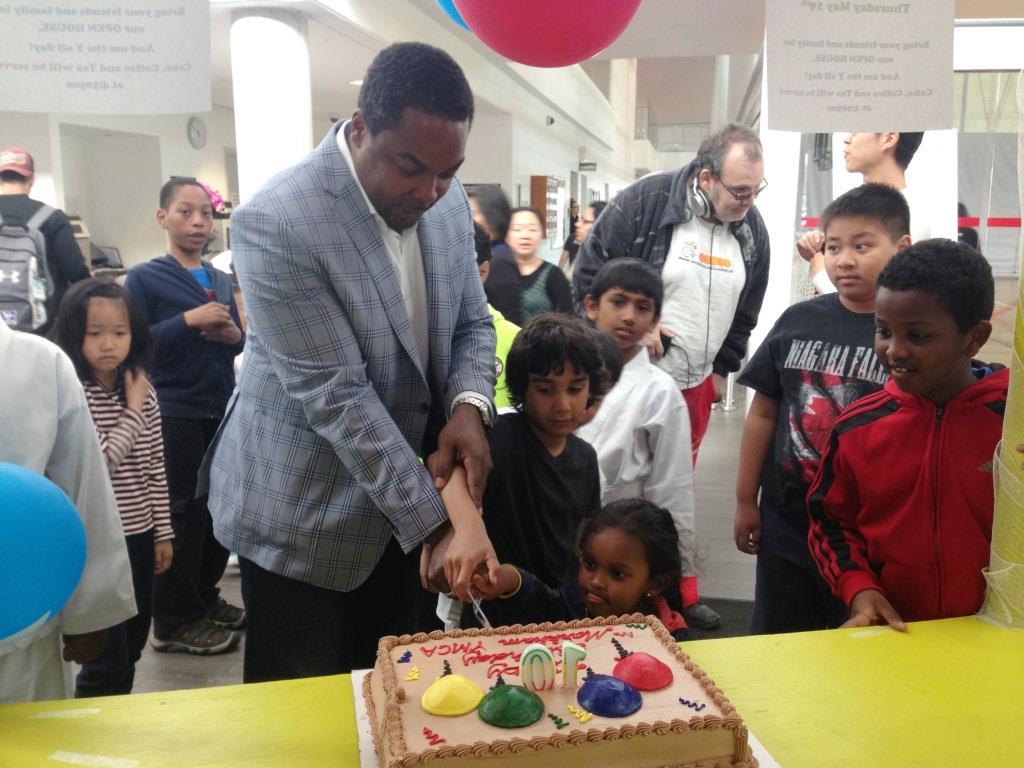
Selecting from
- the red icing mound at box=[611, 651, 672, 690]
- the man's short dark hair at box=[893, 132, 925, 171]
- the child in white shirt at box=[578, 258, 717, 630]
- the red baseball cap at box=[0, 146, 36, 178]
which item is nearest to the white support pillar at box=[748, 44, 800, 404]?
the man's short dark hair at box=[893, 132, 925, 171]

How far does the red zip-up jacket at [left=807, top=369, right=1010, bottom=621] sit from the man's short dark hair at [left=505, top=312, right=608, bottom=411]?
562 millimetres

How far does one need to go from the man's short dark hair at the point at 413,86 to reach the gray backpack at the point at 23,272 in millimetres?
2422

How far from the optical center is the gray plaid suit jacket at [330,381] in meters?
1.24

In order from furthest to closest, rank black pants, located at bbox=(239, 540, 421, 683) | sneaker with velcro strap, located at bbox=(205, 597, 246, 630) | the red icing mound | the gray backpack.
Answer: the gray backpack, sneaker with velcro strap, located at bbox=(205, 597, 246, 630), black pants, located at bbox=(239, 540, 421, 683), the red icing mound

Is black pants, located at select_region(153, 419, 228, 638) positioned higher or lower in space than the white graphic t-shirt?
lower

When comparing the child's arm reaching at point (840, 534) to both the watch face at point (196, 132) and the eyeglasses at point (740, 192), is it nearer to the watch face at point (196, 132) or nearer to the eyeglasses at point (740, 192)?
the eyeglasses at point (740, 192)

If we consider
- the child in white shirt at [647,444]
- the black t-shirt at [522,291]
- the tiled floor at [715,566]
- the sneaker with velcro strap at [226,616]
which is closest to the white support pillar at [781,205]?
the tiled floor at [715,566]

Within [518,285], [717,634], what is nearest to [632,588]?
[717,634]

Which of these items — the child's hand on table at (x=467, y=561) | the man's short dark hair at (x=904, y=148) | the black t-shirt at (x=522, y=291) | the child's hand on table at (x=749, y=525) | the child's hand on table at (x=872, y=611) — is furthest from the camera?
the black t-shirt at (x=522, y=291)

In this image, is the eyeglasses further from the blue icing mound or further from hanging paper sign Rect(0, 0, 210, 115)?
the blue icing mound

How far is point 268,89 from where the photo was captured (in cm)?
437

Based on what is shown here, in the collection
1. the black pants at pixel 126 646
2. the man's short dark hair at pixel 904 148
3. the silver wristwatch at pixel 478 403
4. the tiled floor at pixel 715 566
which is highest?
the man's short dark hair at pixel 904 148

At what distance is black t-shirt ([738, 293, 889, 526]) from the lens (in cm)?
164

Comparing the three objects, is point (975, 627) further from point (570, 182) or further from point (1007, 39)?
point (570, 182)
